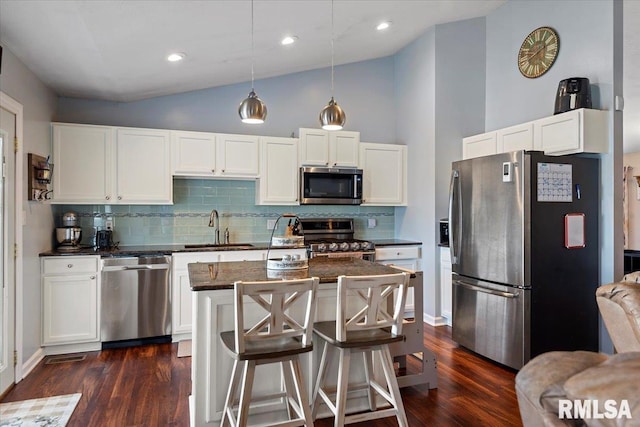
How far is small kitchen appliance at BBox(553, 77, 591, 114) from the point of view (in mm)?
3400

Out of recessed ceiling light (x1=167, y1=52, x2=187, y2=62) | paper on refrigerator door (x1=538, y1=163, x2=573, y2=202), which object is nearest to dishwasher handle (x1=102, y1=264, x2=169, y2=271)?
recessed ceiling light (x1=167, y1=52, x2=187, y2=62)

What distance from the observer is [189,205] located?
4.64 meters

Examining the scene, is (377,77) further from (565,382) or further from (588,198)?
(565,382)

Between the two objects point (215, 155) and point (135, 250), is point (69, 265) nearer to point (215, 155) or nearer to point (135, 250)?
point (135, 250)

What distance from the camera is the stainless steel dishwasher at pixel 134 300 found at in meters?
3.77

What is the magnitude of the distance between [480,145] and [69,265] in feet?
14.2

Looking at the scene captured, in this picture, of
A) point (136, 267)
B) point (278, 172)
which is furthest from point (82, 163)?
point (278, 172)

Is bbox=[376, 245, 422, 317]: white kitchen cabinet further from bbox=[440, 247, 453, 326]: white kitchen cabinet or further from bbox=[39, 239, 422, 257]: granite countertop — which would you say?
bbox=[39, 239, 422, 257]: granite countertop

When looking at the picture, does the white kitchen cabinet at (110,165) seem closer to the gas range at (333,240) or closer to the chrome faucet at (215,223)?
the chrome faucet at (215,223)

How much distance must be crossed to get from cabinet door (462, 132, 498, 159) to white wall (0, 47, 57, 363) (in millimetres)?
A: 4307

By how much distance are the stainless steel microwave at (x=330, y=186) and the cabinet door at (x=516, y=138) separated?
1.62m

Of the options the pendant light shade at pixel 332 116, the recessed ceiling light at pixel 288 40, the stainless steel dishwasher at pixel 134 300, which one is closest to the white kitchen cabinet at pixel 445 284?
the pendant light shade at pixel 332 116

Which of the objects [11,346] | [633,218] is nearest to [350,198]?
[11,346]

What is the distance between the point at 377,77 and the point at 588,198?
3104 mm
